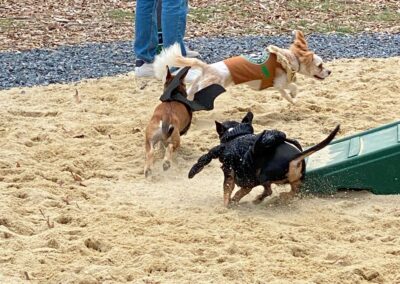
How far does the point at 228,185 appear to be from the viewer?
470 centimetres

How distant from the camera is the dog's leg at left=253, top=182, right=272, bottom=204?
15.3 ft

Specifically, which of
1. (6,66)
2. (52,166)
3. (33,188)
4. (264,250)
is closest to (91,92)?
(6,66)

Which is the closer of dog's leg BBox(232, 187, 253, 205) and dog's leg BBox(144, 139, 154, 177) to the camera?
dog's leg BBox(232, 187, 253, 205)

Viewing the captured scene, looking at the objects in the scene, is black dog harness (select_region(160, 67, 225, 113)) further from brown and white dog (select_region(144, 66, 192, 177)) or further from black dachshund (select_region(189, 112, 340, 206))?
black dachshund (select_region(189, 112, 340, 206))

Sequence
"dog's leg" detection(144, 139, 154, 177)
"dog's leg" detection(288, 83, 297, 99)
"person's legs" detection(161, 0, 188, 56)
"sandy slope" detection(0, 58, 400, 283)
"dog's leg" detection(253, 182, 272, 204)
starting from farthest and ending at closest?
"person's legs" detection(161, 0, 188, 56)
"dog's leg" detection(288, 83, 297, 99)
"dog's leg" detection(144, 139, 154, 177)
"dog's leg" detection(253, 182, 272, 204)
"sandy slope" detection(0, 58, 400, 283)

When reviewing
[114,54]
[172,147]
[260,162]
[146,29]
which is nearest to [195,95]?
[172,147]

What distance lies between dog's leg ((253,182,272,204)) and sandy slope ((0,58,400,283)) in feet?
0.14

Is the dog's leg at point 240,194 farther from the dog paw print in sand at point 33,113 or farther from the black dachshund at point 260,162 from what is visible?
the dog paw print in sand at point 33,113

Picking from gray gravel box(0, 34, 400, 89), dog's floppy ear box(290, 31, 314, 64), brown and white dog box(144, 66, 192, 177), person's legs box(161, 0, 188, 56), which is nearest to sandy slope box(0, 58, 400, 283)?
brown and white dog box(144, 66, 192, 177)

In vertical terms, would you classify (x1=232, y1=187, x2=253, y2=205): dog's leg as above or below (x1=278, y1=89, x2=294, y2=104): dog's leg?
below

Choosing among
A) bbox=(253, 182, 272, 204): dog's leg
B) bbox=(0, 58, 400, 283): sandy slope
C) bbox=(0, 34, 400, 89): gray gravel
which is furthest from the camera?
bbox=(0, 34, 400, 89): gray gravel

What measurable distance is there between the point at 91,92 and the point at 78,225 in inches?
127

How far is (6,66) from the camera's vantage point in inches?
341

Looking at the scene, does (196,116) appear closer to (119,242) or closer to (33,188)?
(33,188)
